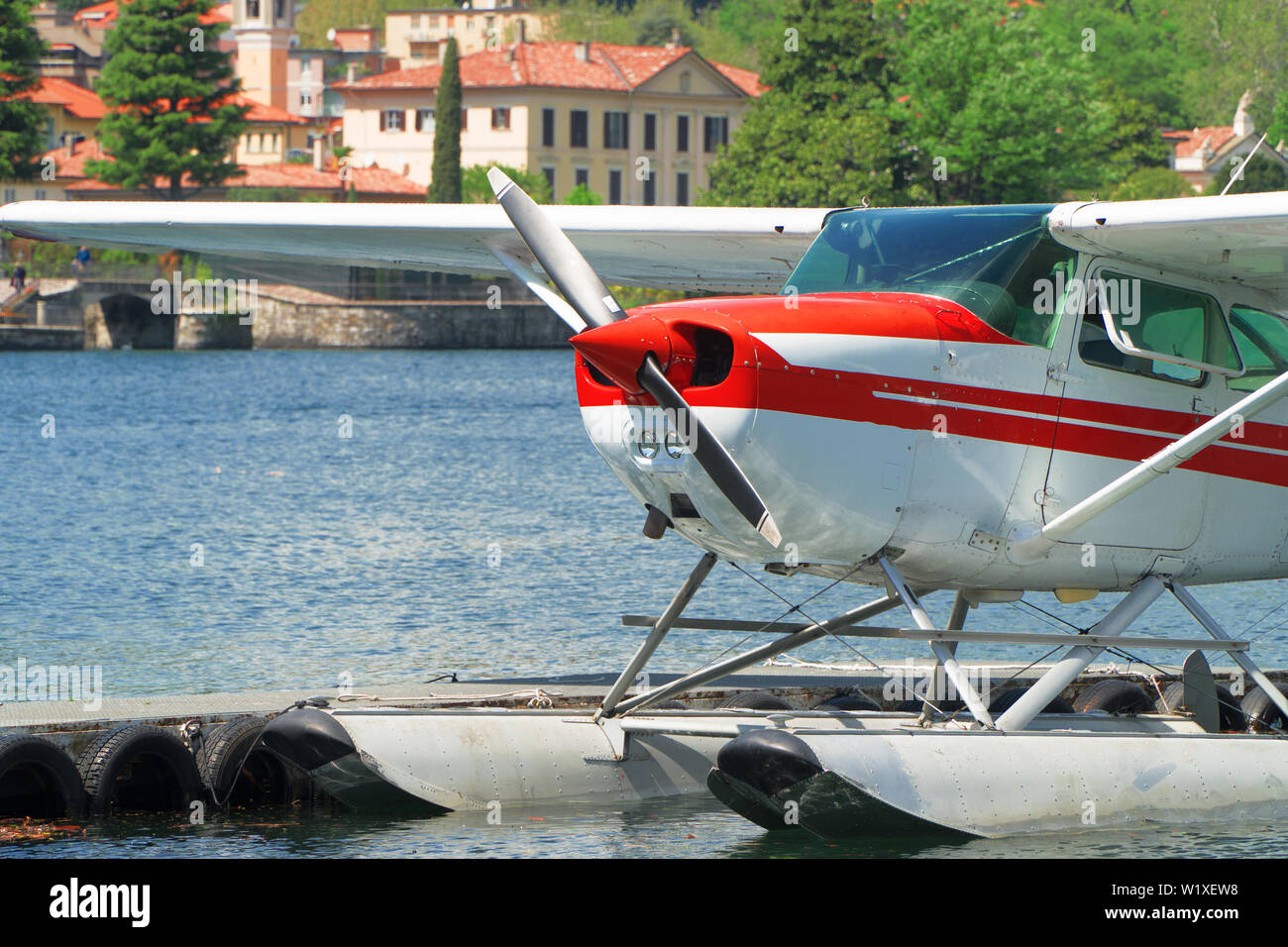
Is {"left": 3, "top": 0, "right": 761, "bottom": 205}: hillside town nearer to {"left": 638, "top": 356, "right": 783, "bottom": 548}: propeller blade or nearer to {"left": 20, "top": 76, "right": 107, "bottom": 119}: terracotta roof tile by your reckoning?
{"left": 20, "top": 76, "right": 107, "bottom": 119}: terracotta roof tile

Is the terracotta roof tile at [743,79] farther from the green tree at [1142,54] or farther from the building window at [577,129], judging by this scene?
the green tree at [1142,54]

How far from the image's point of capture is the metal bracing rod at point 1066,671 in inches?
375

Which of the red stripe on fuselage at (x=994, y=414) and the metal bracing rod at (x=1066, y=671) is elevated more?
the red stripe on fuselage at (x=994, y=414)

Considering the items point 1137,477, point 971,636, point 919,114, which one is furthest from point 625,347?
point 919,114

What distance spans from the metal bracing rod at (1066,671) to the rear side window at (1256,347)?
122 centimetres

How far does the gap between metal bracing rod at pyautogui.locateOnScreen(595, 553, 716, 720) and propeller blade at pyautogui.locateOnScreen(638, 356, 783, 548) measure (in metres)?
1.07

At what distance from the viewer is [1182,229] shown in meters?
9.29

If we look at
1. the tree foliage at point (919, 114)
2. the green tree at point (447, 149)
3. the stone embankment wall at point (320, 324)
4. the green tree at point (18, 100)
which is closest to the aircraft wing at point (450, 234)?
the stone embankment wall at point (320, 324)

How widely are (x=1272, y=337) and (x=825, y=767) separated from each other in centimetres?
353

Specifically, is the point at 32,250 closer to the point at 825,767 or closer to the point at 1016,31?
the point at 1016,31

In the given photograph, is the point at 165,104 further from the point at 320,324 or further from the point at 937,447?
the point at 937,447

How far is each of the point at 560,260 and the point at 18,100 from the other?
248 ft

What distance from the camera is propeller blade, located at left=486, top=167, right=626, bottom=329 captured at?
853 cm
